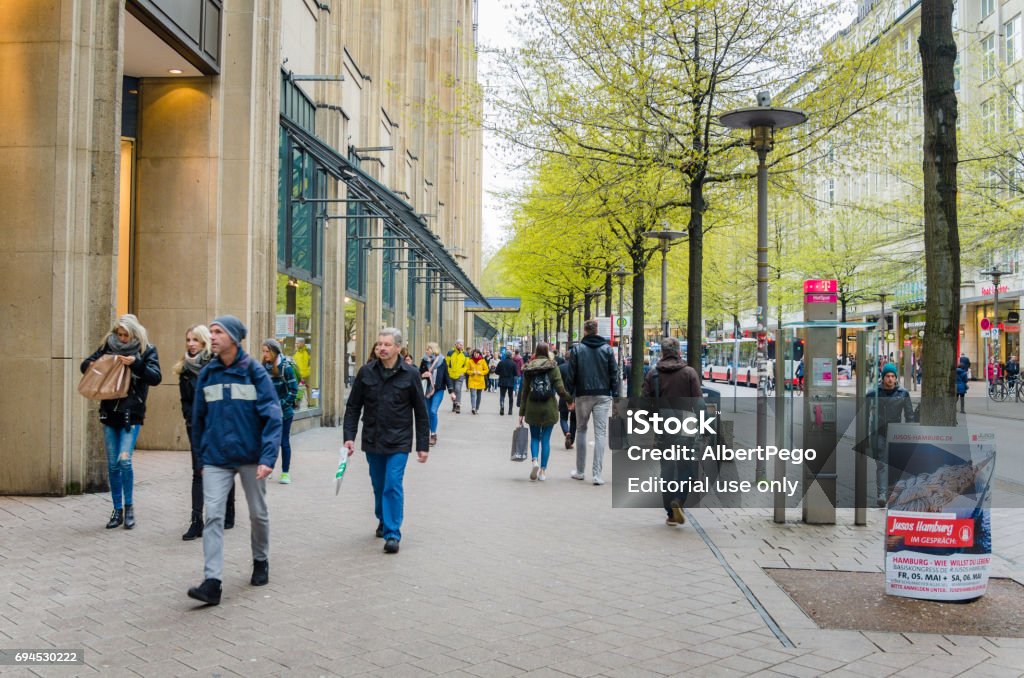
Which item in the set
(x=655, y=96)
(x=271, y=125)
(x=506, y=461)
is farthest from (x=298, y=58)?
(x=506, y=461)

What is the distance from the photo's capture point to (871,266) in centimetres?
4078

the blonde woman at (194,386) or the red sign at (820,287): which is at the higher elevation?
the red sign at (820,287)

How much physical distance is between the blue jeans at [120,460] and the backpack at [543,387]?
5171 millimetres

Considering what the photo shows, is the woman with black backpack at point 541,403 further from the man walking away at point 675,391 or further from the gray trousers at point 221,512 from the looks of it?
the gray trousers at point 221,512

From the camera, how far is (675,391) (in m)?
9.36

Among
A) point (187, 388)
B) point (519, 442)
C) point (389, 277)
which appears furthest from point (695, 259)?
point (389, 277)

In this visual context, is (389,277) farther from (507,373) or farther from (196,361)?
(196,361)

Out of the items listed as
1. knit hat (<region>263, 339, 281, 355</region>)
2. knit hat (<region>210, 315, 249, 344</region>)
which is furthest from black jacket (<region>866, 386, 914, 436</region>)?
knit hat (<region>210, 315, 249, 344</region>)

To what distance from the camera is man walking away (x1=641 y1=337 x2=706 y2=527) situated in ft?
29.3

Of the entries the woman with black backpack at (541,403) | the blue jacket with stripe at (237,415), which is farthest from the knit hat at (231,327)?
the woman with black backpack at (541,403)

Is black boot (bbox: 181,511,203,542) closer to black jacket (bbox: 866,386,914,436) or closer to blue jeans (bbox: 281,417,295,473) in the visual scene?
blue jeans (bbox: 281,417,295,473)

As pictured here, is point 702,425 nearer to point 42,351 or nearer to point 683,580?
point 683,580

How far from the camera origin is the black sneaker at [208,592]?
18.3 feet

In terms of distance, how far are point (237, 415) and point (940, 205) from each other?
5.05m
